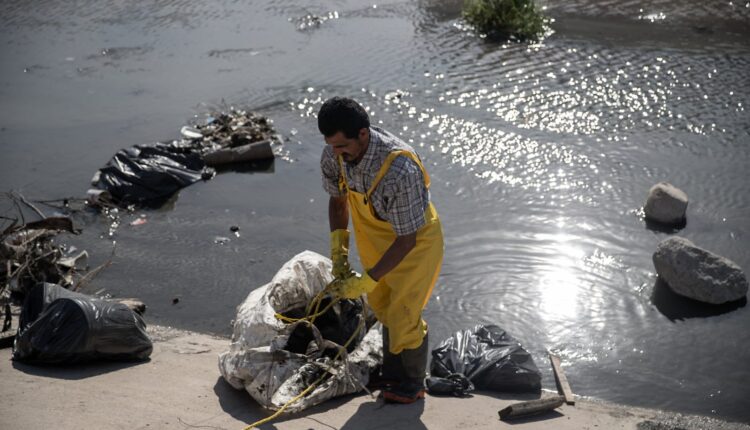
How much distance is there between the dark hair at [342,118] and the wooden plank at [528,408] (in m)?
1.75

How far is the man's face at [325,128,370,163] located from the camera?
3.82 m

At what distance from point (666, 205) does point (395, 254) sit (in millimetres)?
3707

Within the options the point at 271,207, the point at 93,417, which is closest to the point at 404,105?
the point at 271,207

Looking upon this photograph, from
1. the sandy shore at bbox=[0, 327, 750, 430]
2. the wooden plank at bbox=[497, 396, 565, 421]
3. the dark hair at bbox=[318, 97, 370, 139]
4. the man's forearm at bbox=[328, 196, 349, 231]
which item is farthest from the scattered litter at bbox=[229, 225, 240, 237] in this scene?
the dark hair at bbox=[318, 97, 370, 139]

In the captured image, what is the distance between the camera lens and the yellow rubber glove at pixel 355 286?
13.2ft

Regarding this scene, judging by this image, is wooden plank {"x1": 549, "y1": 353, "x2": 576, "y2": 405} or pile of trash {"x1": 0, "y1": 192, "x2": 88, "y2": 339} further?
pile of trash {"x1": 0, "y1": 192, "x2": 88, "y2": 339}

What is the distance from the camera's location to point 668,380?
5152mm

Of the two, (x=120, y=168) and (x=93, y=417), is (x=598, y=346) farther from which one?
(x=120, y=168)

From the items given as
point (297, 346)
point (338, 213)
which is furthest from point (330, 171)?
point (297, 346)

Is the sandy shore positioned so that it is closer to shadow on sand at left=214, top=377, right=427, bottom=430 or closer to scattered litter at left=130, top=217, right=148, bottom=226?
shadow on sand at left=214, top=377, right=427, bottom=430

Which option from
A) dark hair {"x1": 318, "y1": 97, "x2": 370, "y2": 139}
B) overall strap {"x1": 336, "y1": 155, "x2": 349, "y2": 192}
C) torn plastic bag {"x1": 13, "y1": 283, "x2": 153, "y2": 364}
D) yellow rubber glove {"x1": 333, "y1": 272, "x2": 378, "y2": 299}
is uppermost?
dark hair {"x1": 318, "y1": 97, "x2": 370, "y2": 139}

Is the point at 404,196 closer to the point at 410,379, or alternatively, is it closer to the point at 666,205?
the point at 410,379

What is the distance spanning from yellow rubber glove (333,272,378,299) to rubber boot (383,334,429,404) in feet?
1.69

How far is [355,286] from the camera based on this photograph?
409 centimetres
